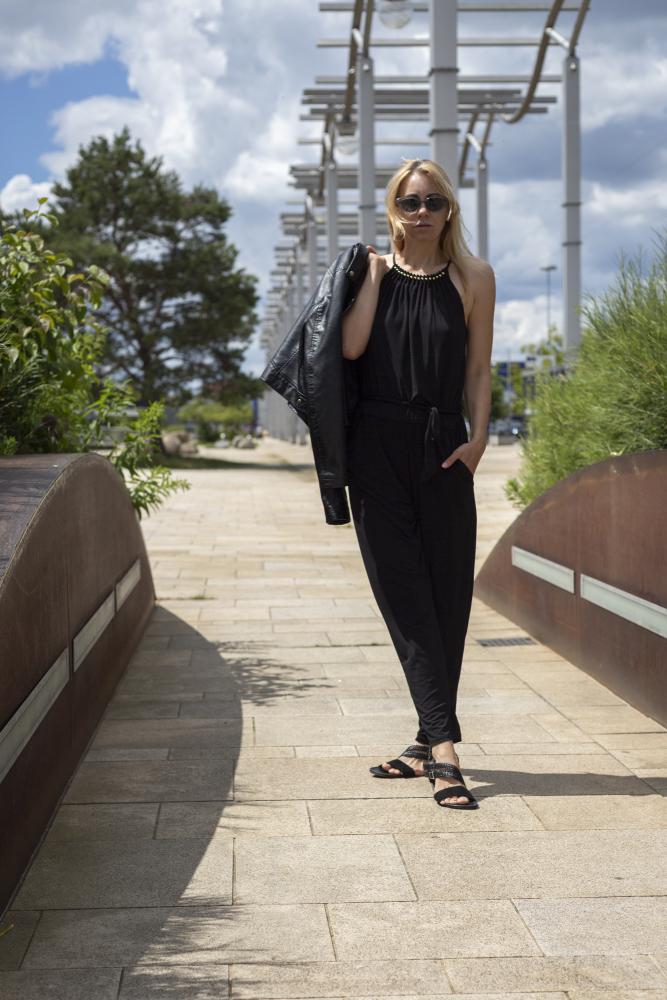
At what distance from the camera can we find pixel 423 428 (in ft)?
13.2

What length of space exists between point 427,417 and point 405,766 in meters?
1.15

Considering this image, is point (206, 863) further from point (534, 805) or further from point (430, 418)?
point (430, 418)

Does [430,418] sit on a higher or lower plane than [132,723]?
higher

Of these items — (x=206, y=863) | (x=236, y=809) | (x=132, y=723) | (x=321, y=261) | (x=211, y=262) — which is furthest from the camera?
(x=321, y=261)

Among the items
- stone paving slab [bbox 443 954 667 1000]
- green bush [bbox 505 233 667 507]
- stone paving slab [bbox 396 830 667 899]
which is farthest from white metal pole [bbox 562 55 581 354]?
stone paving slab [bbox 443 954 667 1000]

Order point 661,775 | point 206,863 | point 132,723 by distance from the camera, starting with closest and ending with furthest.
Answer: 1. point 206,863
2. point 661,775
3. point 132,723

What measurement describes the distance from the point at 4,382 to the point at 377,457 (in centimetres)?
200

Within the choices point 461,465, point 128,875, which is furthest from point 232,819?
point 461,465

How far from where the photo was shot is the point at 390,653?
6574 millimetres

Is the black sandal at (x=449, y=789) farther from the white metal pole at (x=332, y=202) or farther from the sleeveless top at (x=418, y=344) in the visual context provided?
the white metal pole at (x=332, y=202)

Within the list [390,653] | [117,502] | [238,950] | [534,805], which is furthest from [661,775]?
[117,502]

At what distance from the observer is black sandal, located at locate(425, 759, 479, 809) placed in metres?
3.84

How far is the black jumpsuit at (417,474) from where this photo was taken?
401cm

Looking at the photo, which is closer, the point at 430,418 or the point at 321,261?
the point at 430,418
